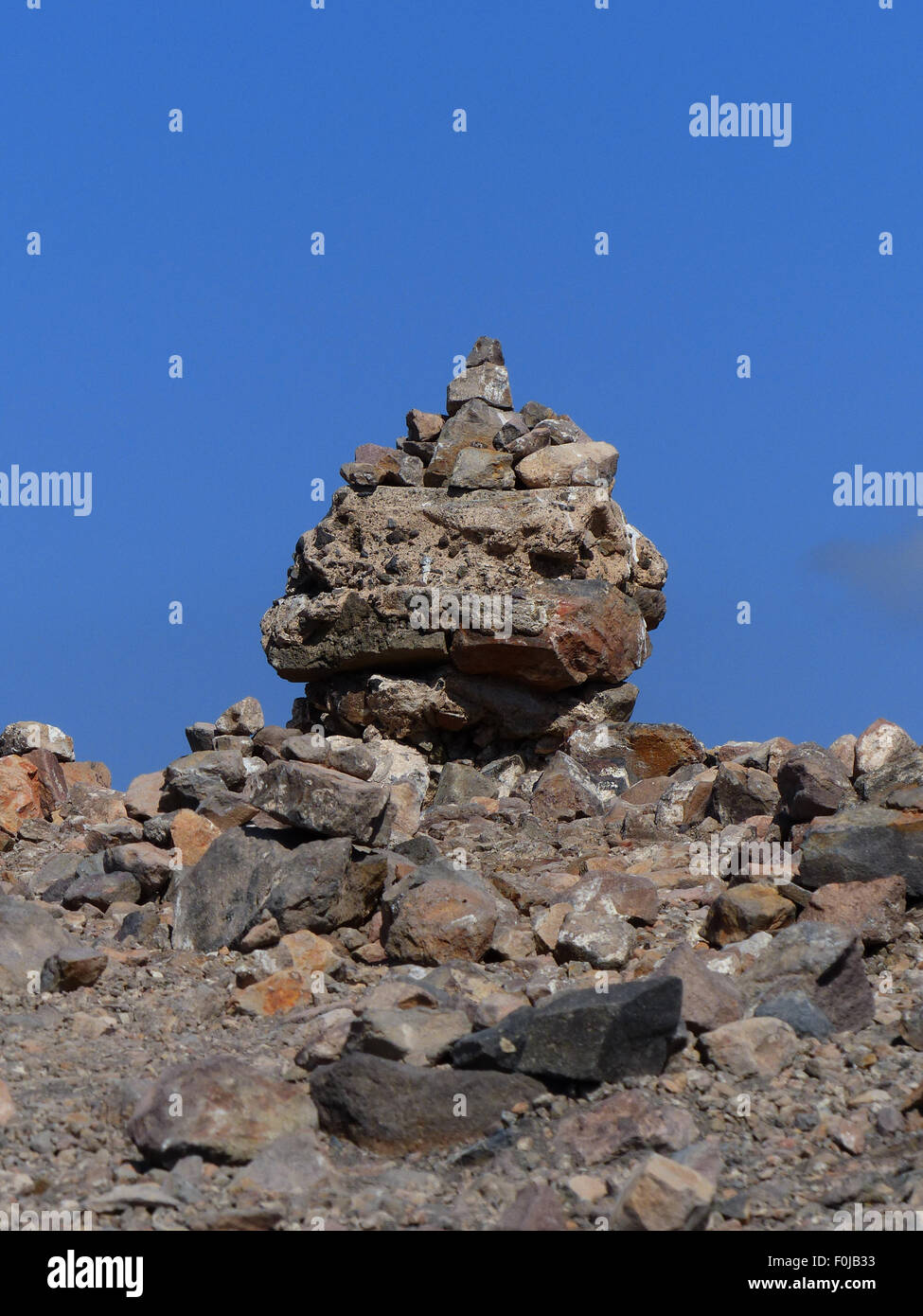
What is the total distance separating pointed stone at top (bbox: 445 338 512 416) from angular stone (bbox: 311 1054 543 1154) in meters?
9.90

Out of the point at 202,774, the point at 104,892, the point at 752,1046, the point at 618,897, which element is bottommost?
the point at 752,1046

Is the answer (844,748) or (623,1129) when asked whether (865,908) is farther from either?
(844,748)

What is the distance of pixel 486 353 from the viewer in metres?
13.7

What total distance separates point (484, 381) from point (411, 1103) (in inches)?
401

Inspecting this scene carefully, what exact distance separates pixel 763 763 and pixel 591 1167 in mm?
7323

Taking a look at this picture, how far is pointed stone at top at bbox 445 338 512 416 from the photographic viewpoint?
13.6 metres

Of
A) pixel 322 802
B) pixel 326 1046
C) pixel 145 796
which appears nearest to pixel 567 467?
pixel 145 796

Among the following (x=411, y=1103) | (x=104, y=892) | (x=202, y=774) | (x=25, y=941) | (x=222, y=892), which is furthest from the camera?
(x=202, y=774)

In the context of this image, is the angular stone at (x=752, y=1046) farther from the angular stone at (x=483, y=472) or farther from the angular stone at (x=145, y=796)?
the angular stone at (x=483, y=472)

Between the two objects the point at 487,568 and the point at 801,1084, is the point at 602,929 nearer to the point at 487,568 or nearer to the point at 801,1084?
the point at 801,1084

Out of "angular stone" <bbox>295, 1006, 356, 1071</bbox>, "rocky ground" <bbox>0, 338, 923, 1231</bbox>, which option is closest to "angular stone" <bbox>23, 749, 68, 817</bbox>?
"rocky ground" <bbox>0, 338, 923, 1231</bbox>

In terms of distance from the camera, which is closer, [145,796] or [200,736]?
[145,796]

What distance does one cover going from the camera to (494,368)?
13.7 m

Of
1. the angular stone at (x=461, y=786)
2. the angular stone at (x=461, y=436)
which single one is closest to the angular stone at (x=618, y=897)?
the angular stone at (x=461, y=786)
